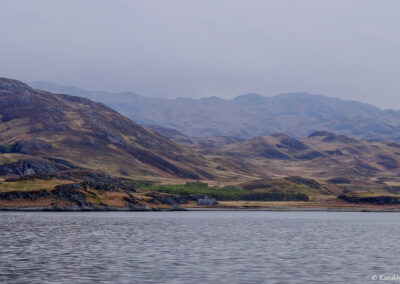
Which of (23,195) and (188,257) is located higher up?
(23,195)

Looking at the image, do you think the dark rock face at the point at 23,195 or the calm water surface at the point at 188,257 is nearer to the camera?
the calm water surface at the point at 188,257

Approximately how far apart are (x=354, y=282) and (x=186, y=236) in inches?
2047

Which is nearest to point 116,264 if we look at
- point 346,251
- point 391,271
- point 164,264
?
point 164,264

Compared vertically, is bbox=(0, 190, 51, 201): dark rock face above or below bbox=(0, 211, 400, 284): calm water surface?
above

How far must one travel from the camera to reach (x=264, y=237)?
102 metres

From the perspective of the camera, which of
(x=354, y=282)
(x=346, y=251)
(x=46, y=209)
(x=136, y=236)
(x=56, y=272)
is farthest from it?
(x=46, y=209)

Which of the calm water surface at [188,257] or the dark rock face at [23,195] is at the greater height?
the dark rock face at [23,195]

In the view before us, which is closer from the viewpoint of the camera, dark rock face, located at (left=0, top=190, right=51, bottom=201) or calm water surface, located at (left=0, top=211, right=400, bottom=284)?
calm water surface, located at (left=0, top=211, right=400, bottom=284)

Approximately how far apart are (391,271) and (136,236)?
49988mm

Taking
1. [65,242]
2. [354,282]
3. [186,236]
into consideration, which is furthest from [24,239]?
[354,282]

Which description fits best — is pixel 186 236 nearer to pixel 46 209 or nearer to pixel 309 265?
pixel 309 265

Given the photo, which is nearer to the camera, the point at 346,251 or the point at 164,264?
the point at 164,264

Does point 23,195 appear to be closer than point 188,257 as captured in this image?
No

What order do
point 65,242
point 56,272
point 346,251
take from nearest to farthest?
point 56,272
point 346,251
point 65,242
